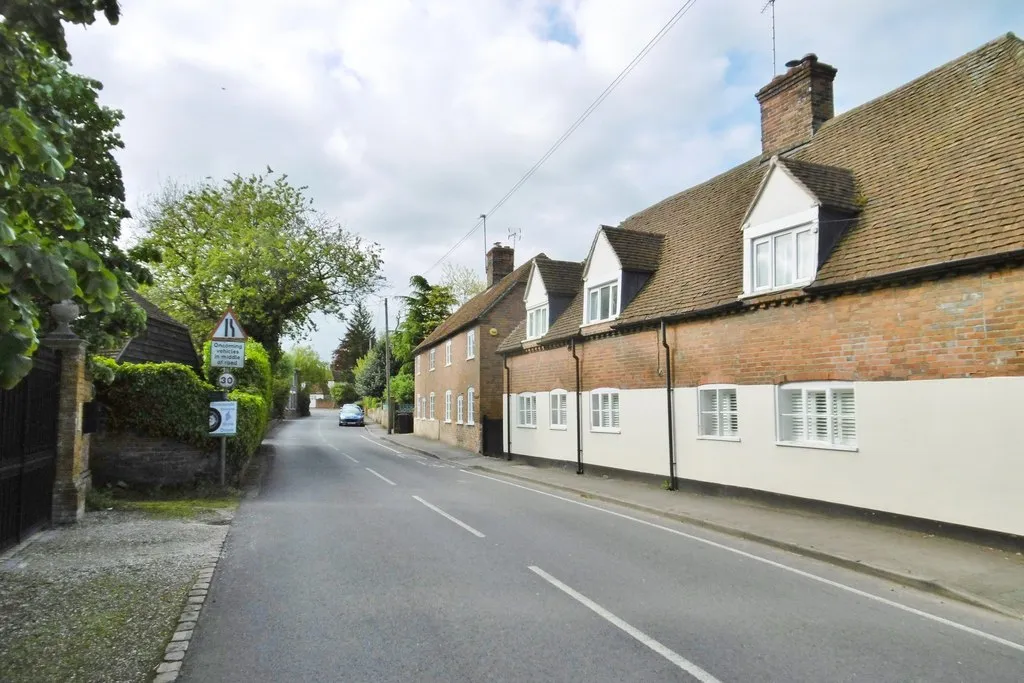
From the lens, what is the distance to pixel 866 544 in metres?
9.39

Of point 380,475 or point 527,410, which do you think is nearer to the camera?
point 380,475

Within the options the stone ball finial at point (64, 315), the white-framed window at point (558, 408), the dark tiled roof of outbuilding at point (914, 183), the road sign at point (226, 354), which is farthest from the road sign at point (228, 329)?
the white-framed window at point (558, 408)

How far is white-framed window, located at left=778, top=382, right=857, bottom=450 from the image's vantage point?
1158 cm

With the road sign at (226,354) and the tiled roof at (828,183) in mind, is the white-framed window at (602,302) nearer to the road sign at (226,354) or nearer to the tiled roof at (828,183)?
the tiled roof at (828,183)

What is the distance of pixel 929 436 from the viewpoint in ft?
33.1

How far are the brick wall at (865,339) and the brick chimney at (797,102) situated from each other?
5.85 metres

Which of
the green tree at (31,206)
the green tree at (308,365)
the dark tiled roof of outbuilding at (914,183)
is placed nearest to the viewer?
the green tree at (31,206)

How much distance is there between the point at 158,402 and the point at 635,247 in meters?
12.2

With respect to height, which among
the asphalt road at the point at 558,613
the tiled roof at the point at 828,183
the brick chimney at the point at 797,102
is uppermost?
the brick chimney at the point at 797,102

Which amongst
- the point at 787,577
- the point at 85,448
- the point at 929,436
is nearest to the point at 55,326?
the point at 85,448

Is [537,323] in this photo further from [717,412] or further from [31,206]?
[31,206]

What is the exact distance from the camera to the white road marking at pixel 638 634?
4.79m

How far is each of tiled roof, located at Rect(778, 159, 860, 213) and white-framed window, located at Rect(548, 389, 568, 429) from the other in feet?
34.0

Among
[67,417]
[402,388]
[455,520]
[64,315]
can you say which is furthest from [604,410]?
[402,388]
